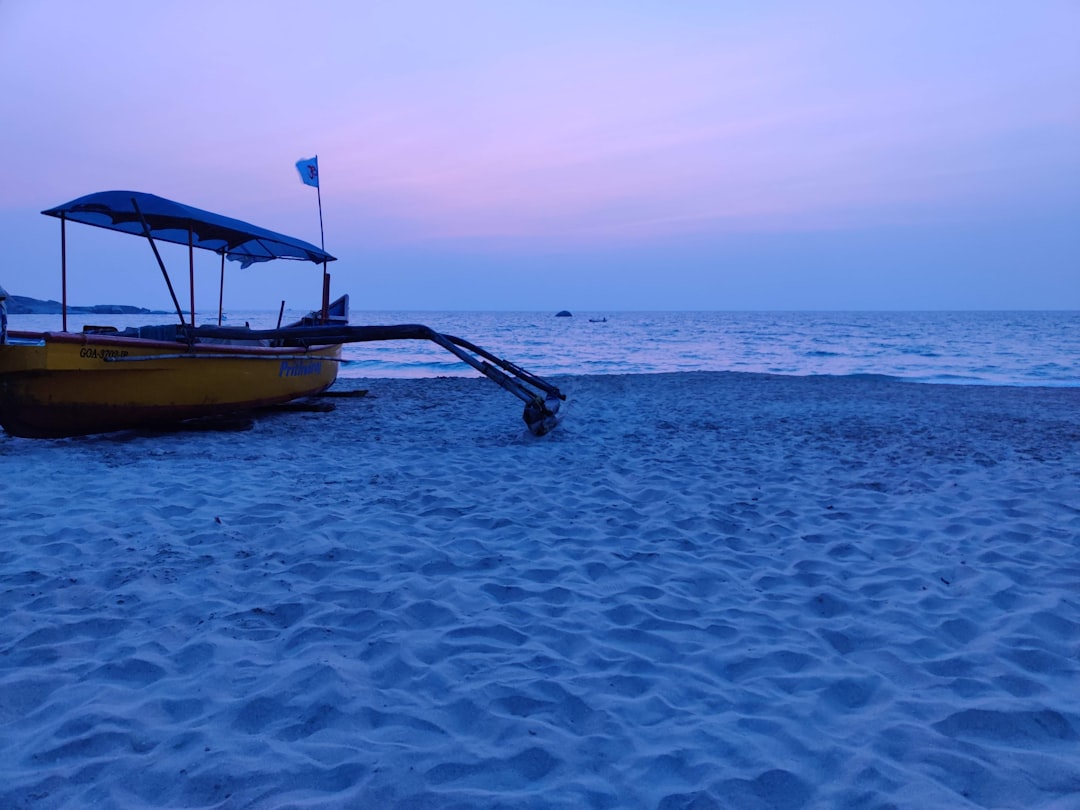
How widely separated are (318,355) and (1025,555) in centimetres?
959

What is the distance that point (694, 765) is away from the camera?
218 centimetres

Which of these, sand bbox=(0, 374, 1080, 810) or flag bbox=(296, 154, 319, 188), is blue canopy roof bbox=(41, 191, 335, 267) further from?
sand bbox=(0, 374, 1080, 810)

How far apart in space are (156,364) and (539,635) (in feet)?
20.8

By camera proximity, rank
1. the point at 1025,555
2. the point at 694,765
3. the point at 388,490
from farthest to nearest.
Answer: the point at 388,490 → the point at 1025,555 → the point at 694,765

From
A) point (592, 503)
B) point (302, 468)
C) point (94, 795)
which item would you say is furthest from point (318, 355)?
point (94, 795)

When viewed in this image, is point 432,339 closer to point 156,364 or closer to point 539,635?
point 156,364

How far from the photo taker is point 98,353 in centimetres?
695

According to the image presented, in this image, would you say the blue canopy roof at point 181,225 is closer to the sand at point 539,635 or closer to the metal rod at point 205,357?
the metal rod at point 205,357

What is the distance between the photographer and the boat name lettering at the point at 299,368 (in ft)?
32.1

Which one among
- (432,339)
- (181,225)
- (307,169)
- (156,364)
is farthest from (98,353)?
(307,169)

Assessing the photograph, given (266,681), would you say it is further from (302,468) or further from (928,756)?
(302,468)

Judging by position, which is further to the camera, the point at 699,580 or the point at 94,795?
the point at 699,580

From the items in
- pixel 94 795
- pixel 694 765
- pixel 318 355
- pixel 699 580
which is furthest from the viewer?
pixel 318 355

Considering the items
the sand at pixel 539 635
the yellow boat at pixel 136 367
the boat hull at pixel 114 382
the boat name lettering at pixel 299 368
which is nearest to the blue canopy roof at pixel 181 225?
the yellow boat at pixel 136 367
